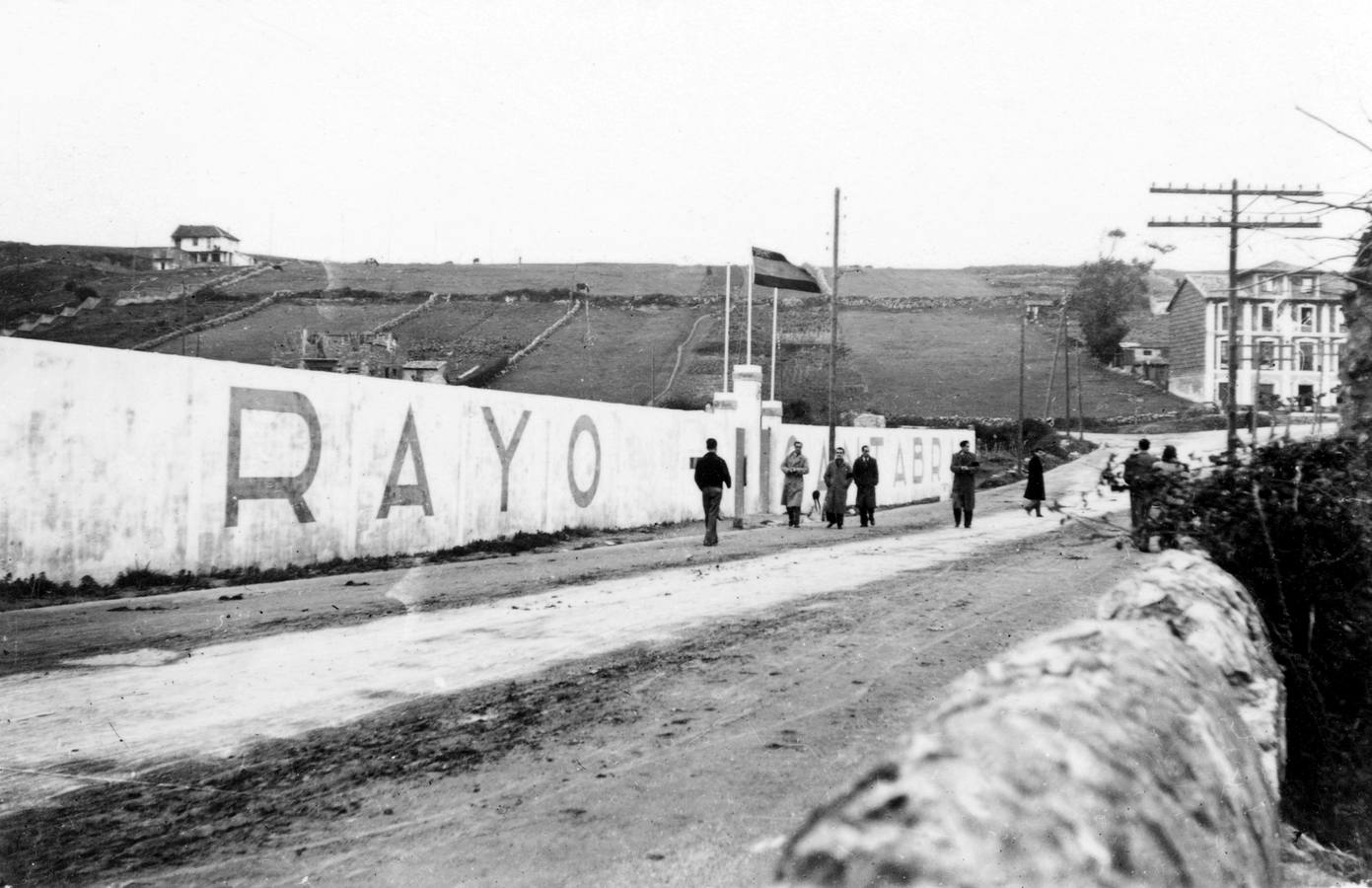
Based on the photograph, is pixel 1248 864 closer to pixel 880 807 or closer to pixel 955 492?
pixel 880 807

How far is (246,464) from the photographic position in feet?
38.3

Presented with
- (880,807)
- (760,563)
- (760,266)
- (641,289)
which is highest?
(641,289)

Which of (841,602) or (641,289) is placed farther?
(641,289)

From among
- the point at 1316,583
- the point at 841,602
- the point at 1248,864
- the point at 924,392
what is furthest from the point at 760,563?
the point at 924,392

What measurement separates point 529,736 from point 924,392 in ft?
194

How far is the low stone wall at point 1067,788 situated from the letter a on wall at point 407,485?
12611mm

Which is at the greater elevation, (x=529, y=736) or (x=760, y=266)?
(x=760, y=266)

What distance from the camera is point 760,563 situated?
13.1 meters

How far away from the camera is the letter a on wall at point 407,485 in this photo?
45.4 feet

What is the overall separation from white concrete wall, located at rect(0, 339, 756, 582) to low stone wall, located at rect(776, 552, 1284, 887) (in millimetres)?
10061

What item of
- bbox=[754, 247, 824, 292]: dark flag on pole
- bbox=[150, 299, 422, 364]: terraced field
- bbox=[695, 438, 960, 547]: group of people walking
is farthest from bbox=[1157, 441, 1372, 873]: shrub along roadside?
bbox=[150, 299, 422, 364]: terraced field

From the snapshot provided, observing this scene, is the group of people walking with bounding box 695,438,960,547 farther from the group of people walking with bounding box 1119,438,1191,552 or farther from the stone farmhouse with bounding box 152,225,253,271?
the stone farmhouse with bounding box 152,225,253,271

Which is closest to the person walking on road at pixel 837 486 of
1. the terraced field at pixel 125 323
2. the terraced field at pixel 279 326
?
the terraced field at pixel 125 323

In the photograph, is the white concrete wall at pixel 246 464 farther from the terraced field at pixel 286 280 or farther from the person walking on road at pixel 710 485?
the terraced field at pixel 286 280
